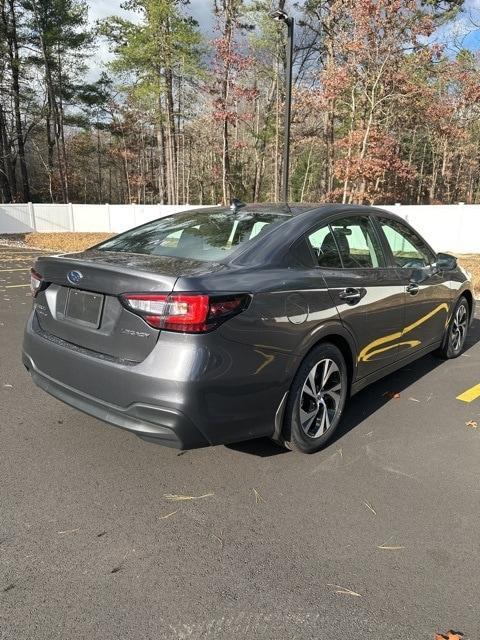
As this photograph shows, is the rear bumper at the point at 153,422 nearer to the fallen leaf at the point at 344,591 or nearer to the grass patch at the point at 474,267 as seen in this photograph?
the fallen leaf at the point at 344,591

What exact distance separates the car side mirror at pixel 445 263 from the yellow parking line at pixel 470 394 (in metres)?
1.13

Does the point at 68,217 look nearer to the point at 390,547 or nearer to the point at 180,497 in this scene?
the point at 180,497

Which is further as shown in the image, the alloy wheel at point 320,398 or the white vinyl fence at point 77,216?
the white vinyl fence at point 77,216

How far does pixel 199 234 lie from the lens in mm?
3279

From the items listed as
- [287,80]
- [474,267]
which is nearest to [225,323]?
[474,267]

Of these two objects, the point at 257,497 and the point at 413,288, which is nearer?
the point at 257,497

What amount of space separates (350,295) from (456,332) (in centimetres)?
260

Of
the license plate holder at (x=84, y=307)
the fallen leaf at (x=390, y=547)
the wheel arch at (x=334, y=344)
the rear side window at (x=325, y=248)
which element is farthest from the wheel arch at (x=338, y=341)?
the license plate holder at (x=84, y=307)

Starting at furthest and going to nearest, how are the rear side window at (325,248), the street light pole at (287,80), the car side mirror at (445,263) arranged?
the street light pole at (287,80) < the car side mirror at (445,263) < the rear side window at (325,248)

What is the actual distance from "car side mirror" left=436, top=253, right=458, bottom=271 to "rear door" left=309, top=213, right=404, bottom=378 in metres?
0.96

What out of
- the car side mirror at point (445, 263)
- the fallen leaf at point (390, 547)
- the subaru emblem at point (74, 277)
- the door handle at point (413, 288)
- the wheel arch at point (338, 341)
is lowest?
the fallen leaf at point (390, 547)

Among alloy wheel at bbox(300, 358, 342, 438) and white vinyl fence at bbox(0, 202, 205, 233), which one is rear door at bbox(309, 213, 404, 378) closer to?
alloy wheel at bbox(300, 358, 342, 438)

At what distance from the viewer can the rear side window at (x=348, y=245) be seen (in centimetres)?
318

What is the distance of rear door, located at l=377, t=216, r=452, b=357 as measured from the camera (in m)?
3.92
